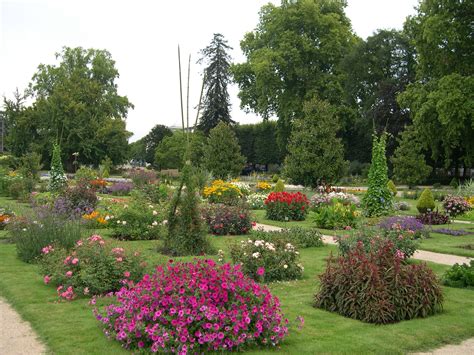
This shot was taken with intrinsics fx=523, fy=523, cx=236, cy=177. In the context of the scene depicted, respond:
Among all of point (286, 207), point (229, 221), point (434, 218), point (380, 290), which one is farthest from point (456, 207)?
point (380, 290)

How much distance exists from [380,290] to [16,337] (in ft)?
13.2

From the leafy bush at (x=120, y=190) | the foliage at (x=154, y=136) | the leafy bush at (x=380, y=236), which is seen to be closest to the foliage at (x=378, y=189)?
the leafy bush at (x=380, y=236)

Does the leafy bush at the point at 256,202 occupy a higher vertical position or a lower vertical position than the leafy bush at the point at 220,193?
lower

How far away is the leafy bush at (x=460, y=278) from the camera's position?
26.2 ft

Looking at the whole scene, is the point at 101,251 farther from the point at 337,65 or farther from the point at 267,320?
the point at 337,65

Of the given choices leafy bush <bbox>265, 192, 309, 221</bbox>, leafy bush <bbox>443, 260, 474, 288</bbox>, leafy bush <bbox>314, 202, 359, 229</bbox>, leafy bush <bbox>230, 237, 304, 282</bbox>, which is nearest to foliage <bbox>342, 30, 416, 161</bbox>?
→ leafy bush <bbox>265, 192, 309, 221</bbox>

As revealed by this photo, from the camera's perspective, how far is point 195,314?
4789 millimetres

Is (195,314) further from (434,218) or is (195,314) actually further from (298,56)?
(298,56)

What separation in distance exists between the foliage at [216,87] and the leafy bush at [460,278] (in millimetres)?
46084

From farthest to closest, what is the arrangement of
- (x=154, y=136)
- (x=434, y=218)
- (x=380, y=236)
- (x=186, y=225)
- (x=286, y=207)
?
(x=154, y=136), (x=286, y=207), (x=434, y=218), (x=186, y=225), (x=380, y=236)

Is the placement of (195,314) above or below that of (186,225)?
below

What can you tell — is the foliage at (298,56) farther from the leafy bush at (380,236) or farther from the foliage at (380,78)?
the leafy bush at (380,236)

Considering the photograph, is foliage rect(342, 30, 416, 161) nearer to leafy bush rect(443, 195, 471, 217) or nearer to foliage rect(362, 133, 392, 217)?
leafy bush rect(443, 195, 471, 217)

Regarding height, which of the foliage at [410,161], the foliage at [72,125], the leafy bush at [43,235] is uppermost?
the foliage at [72,125]
